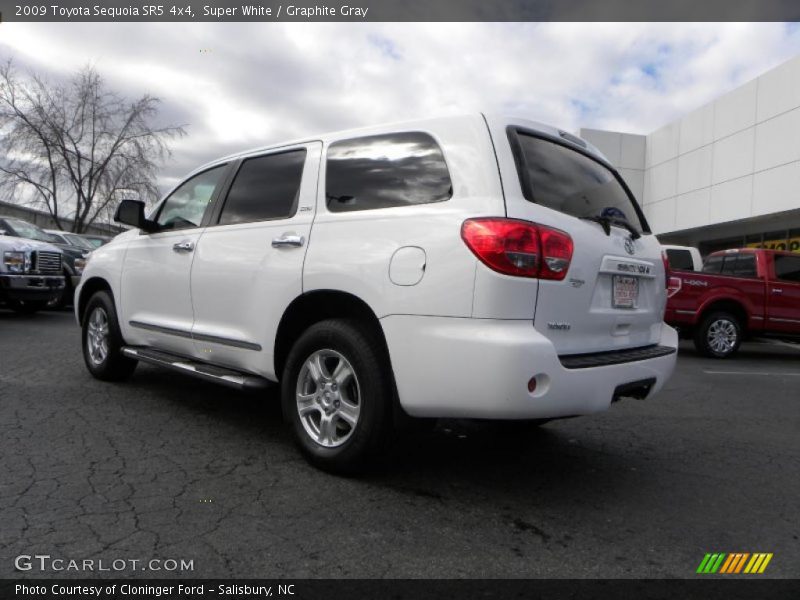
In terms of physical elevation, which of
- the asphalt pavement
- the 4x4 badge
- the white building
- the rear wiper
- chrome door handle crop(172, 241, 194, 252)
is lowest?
the asphalt pavement

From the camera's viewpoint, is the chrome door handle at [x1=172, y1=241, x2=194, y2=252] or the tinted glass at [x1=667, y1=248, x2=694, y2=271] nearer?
the chrome door handle at [x1=172, y1=241, x2=194, y2=252]

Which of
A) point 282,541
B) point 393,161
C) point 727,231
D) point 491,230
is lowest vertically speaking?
point 282,541

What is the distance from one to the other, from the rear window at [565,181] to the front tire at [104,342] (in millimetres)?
3657

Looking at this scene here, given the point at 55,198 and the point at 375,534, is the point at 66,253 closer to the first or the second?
the point at 375,534

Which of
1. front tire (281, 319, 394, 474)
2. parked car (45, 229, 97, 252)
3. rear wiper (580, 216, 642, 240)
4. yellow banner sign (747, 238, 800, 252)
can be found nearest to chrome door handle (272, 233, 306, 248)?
front tire (281, 319, 394, 474)

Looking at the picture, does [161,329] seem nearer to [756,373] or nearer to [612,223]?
[612,223]

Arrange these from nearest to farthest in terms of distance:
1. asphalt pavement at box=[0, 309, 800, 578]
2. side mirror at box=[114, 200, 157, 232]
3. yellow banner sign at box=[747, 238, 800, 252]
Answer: asphalt pavement at box=[0, 309, 800, 578] < side mirror at box=[114, 200, 157, 232] < yellow banner sign at box=[747, 238, 800, 252]

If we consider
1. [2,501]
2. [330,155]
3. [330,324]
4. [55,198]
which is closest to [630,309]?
[330,324]

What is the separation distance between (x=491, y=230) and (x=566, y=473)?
1614 millimetres

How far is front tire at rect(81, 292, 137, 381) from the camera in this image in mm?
5266

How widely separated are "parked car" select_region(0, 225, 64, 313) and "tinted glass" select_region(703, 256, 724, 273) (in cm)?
1119

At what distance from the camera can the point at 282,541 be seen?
8.37 feet

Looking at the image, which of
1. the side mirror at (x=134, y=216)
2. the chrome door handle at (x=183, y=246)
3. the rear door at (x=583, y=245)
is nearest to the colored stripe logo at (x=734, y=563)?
the rear door at (x=583, y=245)

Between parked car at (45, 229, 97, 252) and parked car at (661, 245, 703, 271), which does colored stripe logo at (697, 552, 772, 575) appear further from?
parked car at (45, 229, 97, 252)
